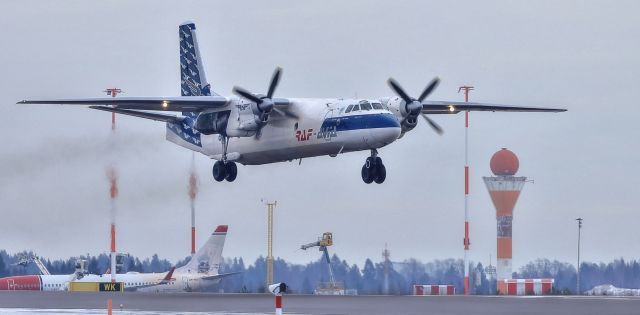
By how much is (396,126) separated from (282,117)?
7.20 metres

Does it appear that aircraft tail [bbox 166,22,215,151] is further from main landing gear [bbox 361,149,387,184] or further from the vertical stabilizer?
main landing gear [bbox 361,149,387,184]

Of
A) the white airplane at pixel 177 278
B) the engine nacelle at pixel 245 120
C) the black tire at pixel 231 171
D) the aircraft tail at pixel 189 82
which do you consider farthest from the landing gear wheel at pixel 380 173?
the white airplane at pixel 177 278

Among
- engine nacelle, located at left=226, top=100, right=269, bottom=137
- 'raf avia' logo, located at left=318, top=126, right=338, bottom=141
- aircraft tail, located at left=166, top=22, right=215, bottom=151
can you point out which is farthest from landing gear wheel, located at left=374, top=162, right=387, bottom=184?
aircraft tail, located at left=166, top=22, right=215, bottom=151

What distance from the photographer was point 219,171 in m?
67.8

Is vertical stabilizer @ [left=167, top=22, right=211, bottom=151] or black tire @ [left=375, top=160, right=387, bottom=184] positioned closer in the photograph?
black tire @ [left=375, top=160, right=387, bottom=184]

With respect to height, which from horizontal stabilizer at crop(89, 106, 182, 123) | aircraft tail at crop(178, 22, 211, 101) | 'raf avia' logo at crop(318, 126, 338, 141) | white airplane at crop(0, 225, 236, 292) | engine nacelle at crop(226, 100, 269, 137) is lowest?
white airplane at crop(0, 225, 236, 292)

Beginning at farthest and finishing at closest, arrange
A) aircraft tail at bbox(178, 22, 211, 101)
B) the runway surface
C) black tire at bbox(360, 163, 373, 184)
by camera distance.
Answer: aircraft tail at bbox(178, 22, 211, 101) < black tire at bbox(360, 163, 373, 184) < the runway surface

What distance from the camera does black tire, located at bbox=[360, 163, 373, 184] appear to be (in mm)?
62875

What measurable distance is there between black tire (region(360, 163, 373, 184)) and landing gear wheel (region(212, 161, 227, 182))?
26.2 ft

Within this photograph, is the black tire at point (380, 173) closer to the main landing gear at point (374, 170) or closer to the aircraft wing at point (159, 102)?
the main landing gear at point (374, 170)

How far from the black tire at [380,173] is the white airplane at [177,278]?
96.0 ft

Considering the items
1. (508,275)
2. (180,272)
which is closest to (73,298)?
(180,272)

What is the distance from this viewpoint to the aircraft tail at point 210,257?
3626 inches

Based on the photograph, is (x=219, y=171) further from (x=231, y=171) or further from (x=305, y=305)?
(x=305, y=305)
